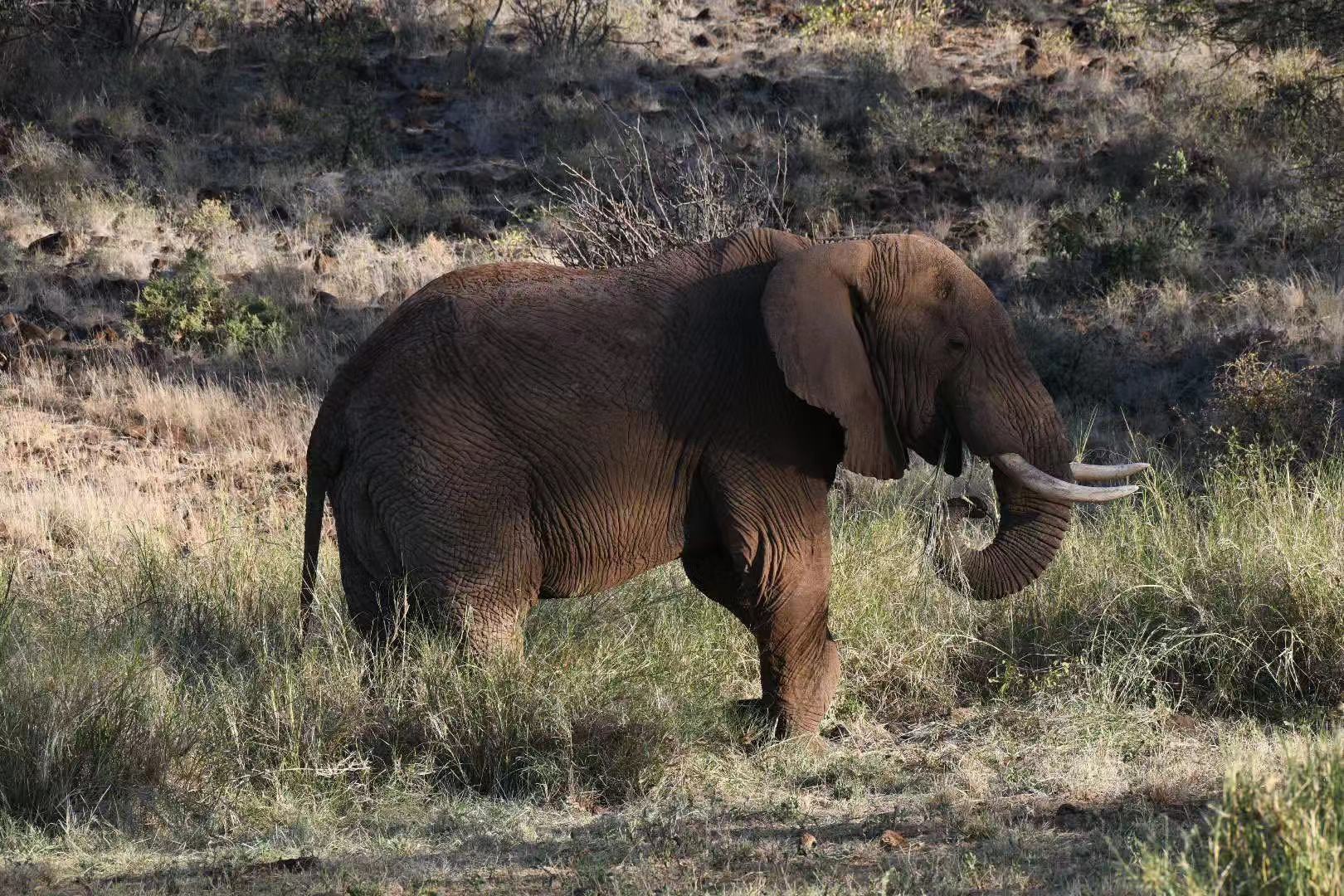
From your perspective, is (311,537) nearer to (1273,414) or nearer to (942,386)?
(942,386)

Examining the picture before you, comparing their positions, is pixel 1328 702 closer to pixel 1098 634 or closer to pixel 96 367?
pixel 1098 634

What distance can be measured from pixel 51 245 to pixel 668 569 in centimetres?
1012

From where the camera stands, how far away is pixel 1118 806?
6.28 m

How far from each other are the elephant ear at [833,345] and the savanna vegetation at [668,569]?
1.28m

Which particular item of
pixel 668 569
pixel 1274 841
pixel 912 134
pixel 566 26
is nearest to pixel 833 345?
pixel 668 569

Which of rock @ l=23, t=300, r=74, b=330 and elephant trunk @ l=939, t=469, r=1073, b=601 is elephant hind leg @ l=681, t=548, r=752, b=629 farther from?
rock @ l=23, t=300, r=74, b=330

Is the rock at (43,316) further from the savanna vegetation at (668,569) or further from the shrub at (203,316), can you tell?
the shrub at (203,316)

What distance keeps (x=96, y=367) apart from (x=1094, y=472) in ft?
31.6

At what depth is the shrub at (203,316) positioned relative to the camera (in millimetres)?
15141

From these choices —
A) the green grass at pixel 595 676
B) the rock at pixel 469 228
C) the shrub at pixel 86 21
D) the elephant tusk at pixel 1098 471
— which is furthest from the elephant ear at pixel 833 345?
the shrub at pixel 86 21

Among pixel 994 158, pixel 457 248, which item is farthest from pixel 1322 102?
pixel 457 248

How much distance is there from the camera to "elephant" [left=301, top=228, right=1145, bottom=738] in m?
6.76

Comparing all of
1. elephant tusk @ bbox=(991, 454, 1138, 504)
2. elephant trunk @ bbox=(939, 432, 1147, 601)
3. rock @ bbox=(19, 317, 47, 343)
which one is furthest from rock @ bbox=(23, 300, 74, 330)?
elephant tusk @ bbox=(991, 454, 1138, 504)

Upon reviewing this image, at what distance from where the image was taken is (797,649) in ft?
23.4
